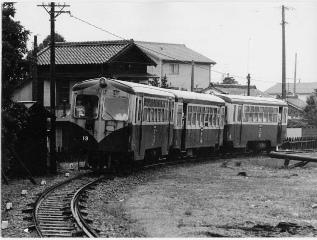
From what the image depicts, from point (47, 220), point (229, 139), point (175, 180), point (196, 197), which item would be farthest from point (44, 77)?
point (47, 220)

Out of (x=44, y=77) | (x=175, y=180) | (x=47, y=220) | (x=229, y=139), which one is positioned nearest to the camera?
(x=47, y=220)

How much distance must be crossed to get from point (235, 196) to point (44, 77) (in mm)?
20057

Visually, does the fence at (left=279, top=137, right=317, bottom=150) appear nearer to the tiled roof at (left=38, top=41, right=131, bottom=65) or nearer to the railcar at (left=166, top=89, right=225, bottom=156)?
the railcar at (left=166, top=89, right=225, bottom=156)

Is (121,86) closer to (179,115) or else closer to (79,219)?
(179,115)

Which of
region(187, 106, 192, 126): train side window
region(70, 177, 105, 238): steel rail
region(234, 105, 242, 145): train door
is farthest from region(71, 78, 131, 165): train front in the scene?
region(234, 105, 242, 145): train door

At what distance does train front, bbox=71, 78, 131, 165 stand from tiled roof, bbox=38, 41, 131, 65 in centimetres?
1225

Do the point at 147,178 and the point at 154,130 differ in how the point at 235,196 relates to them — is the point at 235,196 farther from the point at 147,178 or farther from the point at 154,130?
the point at 154,130

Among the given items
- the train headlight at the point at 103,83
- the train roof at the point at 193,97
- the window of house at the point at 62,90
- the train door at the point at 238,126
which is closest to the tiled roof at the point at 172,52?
the window of house at the point at 62,90

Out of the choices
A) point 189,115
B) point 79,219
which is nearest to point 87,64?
point 189,115

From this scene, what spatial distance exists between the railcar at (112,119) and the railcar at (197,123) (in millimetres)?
2956

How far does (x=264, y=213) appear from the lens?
1106 centimetres

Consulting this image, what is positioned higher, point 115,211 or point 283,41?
point 283,41

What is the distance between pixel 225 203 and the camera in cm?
1220

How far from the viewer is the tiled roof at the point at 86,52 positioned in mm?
29914
